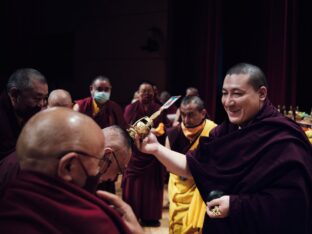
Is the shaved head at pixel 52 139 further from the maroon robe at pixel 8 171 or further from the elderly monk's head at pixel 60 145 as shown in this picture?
the maroon robe at pixel 8 171

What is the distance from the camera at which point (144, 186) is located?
415 centimetres

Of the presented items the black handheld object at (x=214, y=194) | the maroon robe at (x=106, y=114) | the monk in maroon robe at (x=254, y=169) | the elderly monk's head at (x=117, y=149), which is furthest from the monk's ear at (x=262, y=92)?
the maroon robe at (x=106, y=114)

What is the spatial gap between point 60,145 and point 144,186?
10.9 feet

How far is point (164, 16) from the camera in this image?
24.7ft

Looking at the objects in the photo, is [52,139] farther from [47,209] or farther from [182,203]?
[182,203]

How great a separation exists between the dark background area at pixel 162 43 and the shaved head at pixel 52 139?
5089 millimetres

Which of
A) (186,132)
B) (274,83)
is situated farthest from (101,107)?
(274,83)

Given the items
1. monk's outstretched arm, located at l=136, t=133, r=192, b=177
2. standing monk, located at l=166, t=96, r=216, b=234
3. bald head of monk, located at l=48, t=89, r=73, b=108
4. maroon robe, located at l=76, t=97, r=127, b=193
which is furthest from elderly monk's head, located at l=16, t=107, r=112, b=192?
maroon robe, located at l=76, t=97, r=127, b=193

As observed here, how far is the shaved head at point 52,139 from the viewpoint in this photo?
914mm

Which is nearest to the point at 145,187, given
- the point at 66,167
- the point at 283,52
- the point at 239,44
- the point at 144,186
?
the point at 144,186

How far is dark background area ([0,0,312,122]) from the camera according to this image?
5.59m

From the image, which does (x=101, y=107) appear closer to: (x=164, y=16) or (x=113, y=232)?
(x=113, y=232)

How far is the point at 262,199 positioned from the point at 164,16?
631 centimetres

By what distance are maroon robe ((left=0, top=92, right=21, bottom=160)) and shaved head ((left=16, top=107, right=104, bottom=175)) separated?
1151mm
